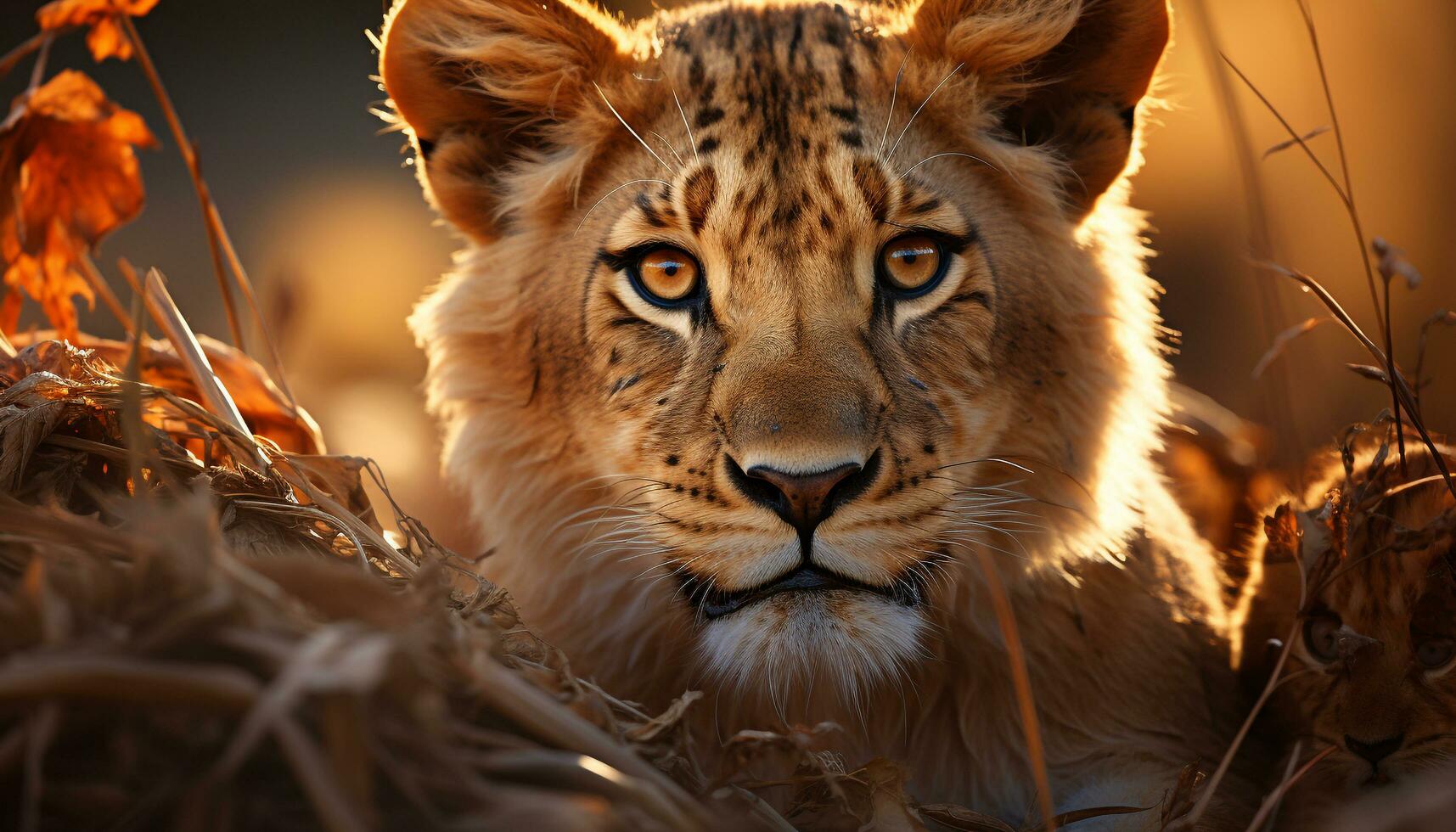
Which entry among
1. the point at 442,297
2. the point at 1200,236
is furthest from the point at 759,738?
the point at 1200,236

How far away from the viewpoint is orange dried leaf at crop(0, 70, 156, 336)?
112 inches

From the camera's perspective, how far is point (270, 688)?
1057mm

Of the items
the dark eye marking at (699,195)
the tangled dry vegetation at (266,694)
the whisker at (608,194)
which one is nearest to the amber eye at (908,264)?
the dark eye marking at (699,195)

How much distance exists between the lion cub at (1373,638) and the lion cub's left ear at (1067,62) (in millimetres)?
906

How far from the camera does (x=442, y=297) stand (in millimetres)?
3068

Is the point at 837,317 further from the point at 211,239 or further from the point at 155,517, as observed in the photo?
the point at 211,239

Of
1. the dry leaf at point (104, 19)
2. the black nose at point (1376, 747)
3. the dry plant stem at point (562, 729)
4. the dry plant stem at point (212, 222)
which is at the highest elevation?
the dry leaf at point (104, 19)

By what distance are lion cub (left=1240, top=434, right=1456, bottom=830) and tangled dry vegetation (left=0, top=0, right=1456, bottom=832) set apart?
18.6 inches

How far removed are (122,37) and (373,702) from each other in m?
2.53

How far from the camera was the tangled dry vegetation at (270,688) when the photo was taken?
A: 1.08 m

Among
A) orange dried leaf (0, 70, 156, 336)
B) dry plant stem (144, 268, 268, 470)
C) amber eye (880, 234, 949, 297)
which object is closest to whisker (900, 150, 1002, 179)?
amber eye (880, 234, 949, 297)

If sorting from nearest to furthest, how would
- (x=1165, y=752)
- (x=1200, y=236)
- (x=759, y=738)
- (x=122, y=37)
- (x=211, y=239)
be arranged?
(x=759, y=738) < (x=1165, y=752) < (x=122, y=37) < (x=211, y=239) < (x=1200, y=236)

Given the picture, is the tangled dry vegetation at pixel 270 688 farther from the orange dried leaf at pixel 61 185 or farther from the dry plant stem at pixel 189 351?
the orange dried leaf at pixel 61 185

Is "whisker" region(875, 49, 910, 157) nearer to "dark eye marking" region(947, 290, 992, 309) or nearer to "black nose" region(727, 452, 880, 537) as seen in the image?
"dark eye marking" region(947, 290, 992, 309)
